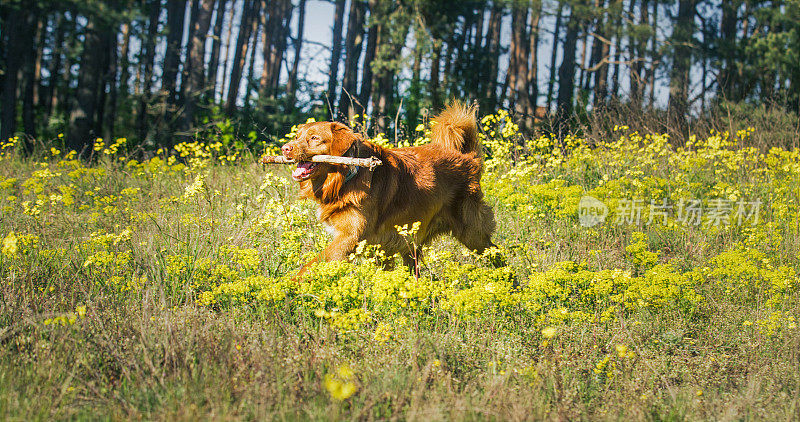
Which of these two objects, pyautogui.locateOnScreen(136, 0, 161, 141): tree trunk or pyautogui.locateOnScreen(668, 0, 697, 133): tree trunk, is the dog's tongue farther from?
pyautogui.locateOnScreen(668, 0, 697, 133): tree trunk

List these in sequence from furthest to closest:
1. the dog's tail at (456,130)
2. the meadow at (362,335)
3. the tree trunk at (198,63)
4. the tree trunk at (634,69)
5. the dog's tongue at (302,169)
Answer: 1. the tree trunk at (198,63)
2. the tree trunk at (634,69)
3. the dog's tail at (456,130)
4. the dog's tongue at (302,169)
5. the meadow at (362,335)

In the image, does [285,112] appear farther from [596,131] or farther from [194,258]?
[194,258]

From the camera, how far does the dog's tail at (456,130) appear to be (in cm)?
473

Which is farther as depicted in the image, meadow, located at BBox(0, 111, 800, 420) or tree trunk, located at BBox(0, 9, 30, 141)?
tree trunk, located at BBox(0, 9, 30, 141)

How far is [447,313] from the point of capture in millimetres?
3209

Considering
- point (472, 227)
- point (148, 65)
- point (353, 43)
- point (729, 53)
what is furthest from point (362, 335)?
point (729, 53)

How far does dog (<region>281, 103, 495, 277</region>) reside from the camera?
11.9 feet

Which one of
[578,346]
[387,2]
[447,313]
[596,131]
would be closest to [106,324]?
[447,313]

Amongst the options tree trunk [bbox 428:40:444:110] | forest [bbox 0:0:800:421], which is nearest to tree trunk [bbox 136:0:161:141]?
tree trunk [bbox 428:40:444:110]

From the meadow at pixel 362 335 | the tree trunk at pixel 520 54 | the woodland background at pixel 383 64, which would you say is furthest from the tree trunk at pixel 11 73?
the tree trunk at pixel 520 54

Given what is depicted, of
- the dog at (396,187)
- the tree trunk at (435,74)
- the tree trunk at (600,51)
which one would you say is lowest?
the dog at (396,187)

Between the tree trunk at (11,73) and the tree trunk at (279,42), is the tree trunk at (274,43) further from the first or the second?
the tree trunk at (11,73)

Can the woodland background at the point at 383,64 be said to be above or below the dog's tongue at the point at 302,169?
above

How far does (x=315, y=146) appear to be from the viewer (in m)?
3.61
